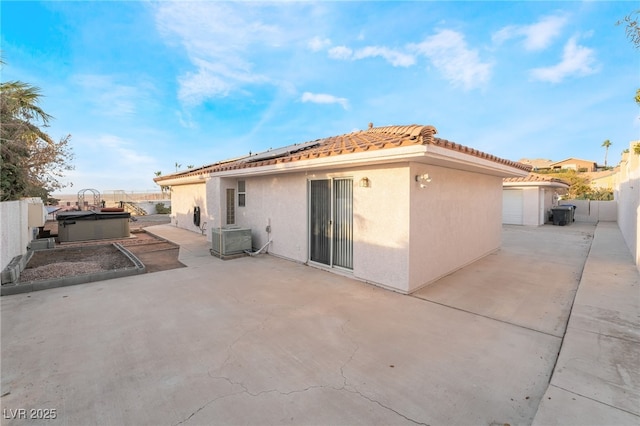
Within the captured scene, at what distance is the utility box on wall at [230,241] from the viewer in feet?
32.4

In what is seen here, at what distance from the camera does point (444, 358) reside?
12.4 feet

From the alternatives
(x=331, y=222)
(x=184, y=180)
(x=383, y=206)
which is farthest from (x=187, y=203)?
(x=383, y=206)

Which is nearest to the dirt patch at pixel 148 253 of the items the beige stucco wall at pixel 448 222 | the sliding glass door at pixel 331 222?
the sliding glass door at pixel 331 222

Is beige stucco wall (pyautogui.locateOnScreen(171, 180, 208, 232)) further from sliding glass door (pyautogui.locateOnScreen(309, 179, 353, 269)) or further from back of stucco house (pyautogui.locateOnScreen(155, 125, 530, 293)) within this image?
sliding glass door (pyautogui.locateOnScreen(309, 179, 353, 269))

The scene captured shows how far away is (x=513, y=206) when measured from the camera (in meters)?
20.7

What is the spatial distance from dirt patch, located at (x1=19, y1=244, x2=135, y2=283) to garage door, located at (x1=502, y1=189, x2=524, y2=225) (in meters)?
23.1

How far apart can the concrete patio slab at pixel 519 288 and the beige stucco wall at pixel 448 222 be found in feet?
1.16

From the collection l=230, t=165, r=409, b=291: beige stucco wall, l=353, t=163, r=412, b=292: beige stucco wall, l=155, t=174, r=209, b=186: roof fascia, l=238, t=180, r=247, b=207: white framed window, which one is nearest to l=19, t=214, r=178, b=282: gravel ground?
l=238, t=180, r=247, b=207: white framed window

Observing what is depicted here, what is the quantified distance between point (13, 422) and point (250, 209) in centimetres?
891

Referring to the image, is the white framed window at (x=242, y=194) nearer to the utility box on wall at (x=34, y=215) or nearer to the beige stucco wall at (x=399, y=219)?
the beige stucco wall at (x=399, y=219)

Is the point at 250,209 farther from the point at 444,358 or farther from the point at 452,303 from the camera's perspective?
the point at 444,358

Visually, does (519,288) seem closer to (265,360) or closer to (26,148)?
(265,360)

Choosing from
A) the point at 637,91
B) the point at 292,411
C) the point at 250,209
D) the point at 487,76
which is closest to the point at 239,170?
the point at 250,209

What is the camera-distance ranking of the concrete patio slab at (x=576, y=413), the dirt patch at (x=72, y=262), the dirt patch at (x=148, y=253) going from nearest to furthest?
the concrete patio slab at (x=576, y=413) → the dirt patch at (x=72, y=262) → the dirt patch at (x=148, y=253)
